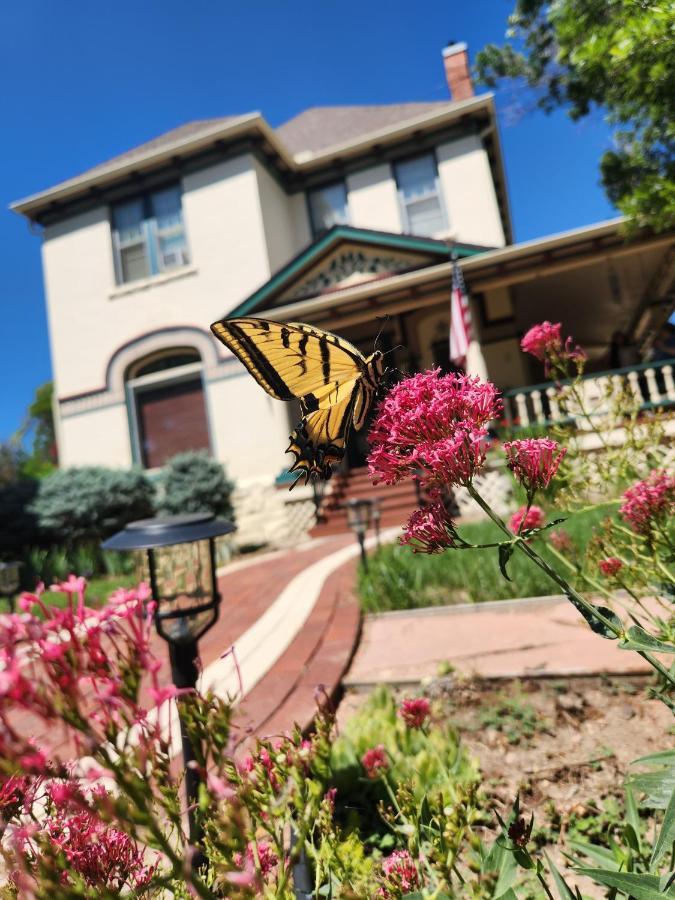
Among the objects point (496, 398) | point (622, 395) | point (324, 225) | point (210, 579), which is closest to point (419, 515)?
point (496, 398)

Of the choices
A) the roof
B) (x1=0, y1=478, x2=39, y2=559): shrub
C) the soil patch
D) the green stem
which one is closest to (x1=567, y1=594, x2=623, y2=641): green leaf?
the green stem

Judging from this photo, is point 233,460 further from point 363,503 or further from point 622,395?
point 622,395

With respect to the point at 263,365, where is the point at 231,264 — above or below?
above

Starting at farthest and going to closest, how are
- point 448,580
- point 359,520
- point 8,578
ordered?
point 8,578 → point 359,520 → point 448,580

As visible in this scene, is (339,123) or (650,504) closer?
(650,504)

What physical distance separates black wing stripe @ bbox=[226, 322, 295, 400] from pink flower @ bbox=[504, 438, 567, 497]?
0.83 metres

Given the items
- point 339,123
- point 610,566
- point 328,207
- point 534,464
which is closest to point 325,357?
point 534,464

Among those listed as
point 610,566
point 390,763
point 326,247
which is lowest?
point 390,763

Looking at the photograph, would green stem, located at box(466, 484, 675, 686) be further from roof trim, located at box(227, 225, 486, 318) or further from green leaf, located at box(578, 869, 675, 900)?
roof trim, located at box(227, 225, 486, 318)

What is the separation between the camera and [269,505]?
12.1m

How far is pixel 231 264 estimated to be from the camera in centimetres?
1321

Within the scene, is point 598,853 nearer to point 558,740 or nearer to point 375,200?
point 558,740

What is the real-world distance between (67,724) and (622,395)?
2.58 m

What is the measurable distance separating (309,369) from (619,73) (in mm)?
5837
